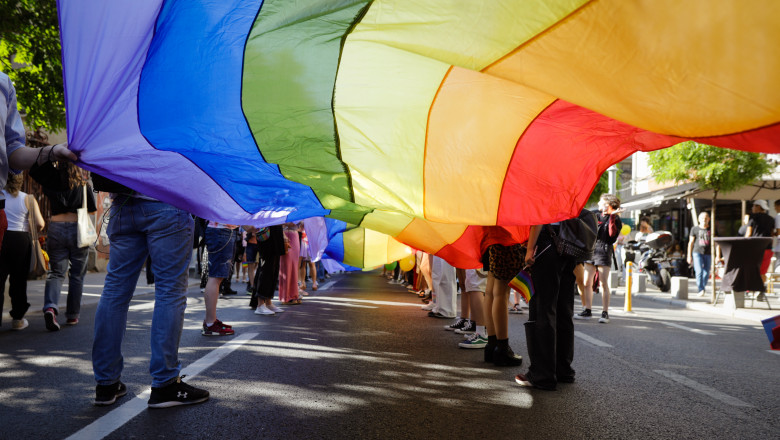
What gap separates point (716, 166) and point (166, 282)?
14.6m

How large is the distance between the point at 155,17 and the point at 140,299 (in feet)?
30.0

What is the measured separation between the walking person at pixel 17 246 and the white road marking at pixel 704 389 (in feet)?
22.7

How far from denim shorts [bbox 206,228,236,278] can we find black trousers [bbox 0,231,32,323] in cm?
205

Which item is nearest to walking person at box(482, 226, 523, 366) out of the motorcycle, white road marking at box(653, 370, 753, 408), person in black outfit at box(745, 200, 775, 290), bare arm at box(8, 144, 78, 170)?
white road marking at box(653, 370, 753, 408)

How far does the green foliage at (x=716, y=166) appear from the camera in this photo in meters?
14.9

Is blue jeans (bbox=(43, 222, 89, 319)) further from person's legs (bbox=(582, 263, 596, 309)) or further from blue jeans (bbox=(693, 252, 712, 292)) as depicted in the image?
blue jeans (bbox=(693, 252, 712, 292))

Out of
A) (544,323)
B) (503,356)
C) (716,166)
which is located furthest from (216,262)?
(716,166)

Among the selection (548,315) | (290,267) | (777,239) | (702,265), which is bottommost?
(548,315)

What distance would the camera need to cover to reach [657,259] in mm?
17703

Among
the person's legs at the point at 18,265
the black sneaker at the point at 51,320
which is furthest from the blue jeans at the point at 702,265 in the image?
the person's legs at the point at 18,265

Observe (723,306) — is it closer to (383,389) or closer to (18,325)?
(383,389)

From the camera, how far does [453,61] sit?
10.3 ft

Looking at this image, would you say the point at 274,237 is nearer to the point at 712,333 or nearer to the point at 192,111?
the point at 192,111

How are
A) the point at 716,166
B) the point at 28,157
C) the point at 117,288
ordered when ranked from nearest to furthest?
1. the point at 28,157
2. the point at 117,288
3. the point at 716,166
